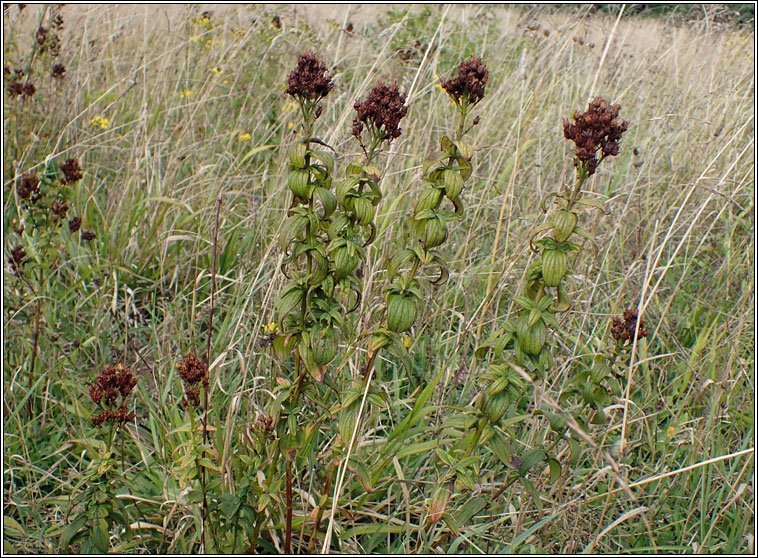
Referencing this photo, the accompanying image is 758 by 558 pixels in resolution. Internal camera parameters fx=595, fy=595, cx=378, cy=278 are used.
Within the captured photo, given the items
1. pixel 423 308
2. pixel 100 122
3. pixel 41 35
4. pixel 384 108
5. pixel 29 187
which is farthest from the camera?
pixel 100 122

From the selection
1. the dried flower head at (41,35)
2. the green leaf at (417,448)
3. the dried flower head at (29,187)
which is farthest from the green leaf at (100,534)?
the dried flower head at (41,35)

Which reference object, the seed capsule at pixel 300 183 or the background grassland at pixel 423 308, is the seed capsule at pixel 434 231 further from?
the background grassland at pixel 423 308

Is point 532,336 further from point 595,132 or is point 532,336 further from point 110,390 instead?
point 110,390

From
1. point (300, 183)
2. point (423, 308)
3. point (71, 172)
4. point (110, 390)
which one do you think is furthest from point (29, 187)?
point (423, 308)

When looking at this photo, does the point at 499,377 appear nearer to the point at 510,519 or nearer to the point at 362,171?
the point at 362,171

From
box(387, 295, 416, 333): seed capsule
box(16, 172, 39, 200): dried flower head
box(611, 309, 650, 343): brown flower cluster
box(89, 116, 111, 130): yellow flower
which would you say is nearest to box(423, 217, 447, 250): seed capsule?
box(387, 295, 416, 333): seed capsule

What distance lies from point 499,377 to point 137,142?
2.77 metres

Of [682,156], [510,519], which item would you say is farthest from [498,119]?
[510,519]

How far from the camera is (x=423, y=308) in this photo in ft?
6.11

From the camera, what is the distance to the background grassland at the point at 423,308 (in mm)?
1952

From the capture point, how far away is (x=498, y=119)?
3.75 meters

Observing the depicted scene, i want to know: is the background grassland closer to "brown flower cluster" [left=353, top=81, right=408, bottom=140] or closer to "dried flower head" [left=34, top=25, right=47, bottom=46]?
"dried flower head" [left=34, top=25, right=47, bottom=46]

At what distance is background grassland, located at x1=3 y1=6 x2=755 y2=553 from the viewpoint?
6.40ft

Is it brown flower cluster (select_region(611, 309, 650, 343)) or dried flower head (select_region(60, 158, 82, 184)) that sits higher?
brown flower cluster (select_region(611, 309, 650, 343))
